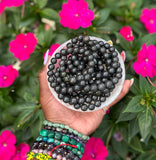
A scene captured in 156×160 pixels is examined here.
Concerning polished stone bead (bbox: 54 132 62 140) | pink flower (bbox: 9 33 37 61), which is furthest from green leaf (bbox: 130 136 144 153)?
pink flower (bbox: 9 33 37 61)

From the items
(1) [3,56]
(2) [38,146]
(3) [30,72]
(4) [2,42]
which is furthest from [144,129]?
(4) [2,42]

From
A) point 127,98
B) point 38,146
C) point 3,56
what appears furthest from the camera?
point 3,56

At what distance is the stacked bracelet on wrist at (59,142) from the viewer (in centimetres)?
68

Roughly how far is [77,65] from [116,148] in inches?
25.4

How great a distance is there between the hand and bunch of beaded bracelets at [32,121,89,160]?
1.6 inches

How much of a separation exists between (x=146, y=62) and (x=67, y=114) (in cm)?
44

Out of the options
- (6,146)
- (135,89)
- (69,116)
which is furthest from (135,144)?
(6,146)

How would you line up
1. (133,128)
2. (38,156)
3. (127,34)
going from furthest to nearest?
(127,34) → (133,128) → (38,156)

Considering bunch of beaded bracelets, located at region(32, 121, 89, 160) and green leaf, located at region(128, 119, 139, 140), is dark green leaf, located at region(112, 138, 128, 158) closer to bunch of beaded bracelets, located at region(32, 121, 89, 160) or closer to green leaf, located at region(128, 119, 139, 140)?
green leaf, located at region(128, 119, 139, 140)

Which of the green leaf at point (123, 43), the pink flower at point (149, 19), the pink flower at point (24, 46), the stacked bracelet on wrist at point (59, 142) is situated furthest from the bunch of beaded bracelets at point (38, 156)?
the pink flower at point (149, 19)

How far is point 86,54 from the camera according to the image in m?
0.73

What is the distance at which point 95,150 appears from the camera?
0.93 m

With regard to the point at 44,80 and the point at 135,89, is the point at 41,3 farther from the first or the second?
the point at 135,89

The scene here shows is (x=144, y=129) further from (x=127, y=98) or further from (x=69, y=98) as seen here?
(x=69, y=98)
